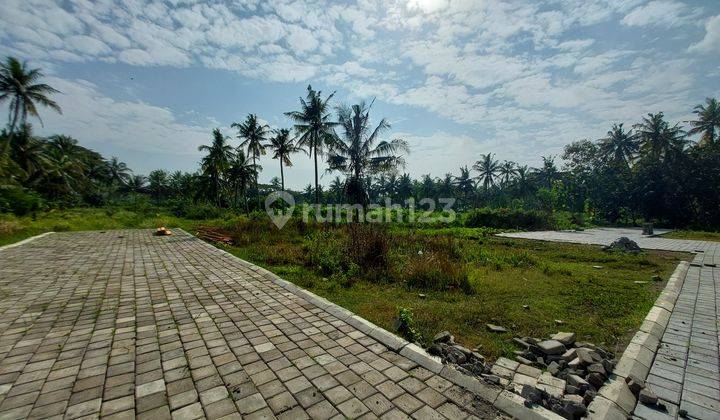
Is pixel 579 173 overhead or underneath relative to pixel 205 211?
overhead

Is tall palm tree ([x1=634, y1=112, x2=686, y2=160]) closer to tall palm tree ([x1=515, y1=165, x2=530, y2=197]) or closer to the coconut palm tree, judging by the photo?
tall palm tree ([x1=515, y1=165, x2=530, y2=197])

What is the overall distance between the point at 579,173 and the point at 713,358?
4229 cm

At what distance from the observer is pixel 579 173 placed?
37.2 meters

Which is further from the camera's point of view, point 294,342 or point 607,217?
point 607,217

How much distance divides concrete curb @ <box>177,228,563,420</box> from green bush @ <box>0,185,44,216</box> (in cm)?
2236

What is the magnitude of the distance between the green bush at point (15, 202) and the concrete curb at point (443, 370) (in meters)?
22.4

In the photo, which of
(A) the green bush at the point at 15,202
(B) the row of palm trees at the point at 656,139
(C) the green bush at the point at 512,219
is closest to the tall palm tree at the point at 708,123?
(B) the row of palm trees at the point at 656,139

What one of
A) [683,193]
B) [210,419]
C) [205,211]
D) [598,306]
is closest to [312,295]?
[210,419]

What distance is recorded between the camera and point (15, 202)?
16906mm

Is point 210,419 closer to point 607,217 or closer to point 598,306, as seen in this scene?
point 598,306

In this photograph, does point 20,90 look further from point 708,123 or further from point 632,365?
point 708,123

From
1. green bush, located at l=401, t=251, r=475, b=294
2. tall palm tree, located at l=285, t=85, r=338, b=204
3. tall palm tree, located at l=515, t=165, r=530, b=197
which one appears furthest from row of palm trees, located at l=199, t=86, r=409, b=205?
tall palm tree, located at l=515, t=165, r=530, b=197

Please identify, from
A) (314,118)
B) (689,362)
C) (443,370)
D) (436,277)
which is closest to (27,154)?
(314,118)

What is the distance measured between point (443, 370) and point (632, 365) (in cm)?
206
